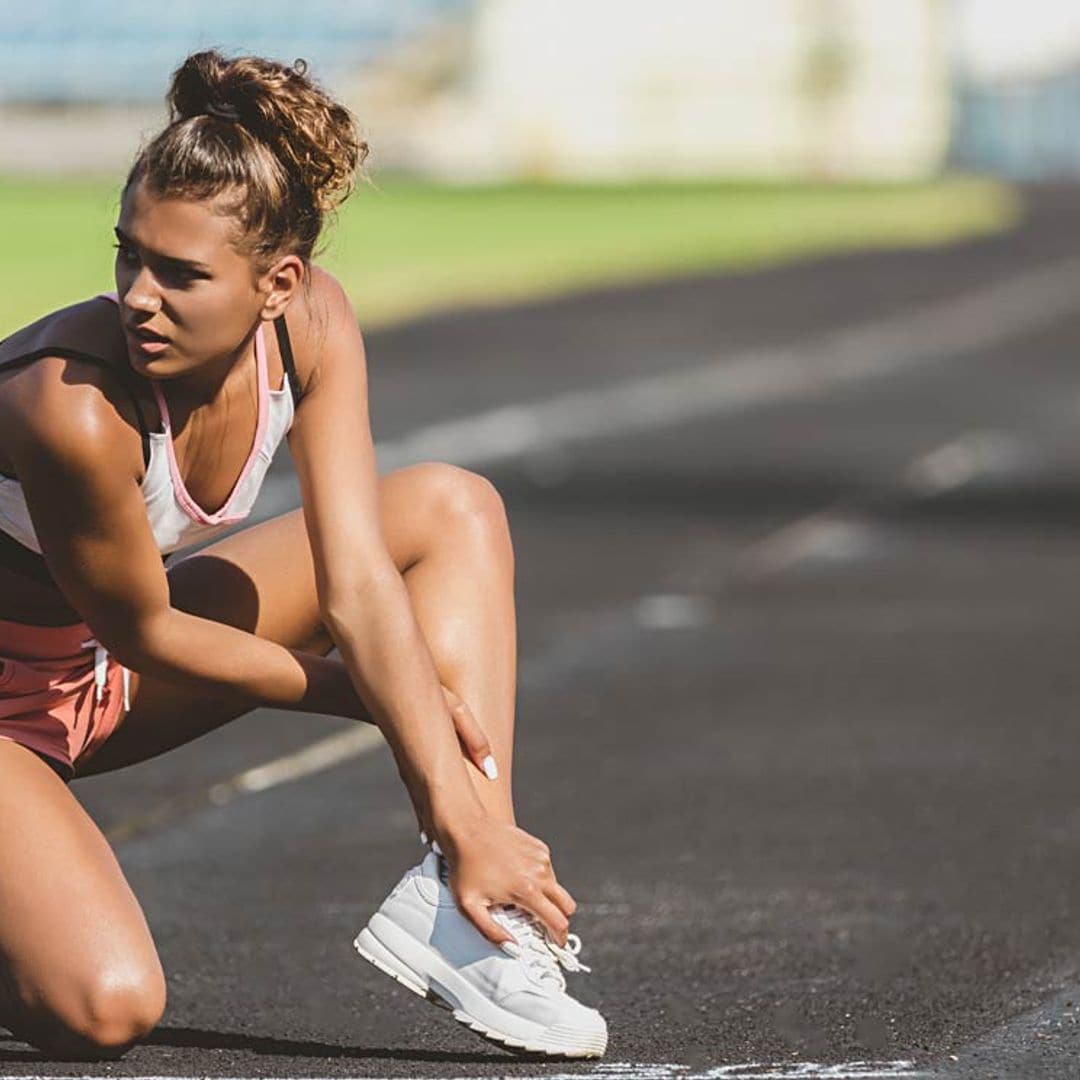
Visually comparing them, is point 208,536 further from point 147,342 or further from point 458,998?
A: point 458,998

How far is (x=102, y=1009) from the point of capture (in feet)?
14.6

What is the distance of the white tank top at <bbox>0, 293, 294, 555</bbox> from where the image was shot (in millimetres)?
4527

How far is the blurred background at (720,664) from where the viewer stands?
512 centimetres

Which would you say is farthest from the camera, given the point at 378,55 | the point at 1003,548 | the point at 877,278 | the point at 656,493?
the point at 378,55

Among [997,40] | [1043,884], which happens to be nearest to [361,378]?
[1043,884]

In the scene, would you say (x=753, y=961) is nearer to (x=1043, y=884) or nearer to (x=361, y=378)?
(x=1043, y=884)

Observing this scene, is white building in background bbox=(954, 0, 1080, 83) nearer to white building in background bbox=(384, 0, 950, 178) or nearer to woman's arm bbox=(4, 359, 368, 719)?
white building in background bbox=(384, 0, 950, 178)

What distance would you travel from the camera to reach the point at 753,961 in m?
5.39

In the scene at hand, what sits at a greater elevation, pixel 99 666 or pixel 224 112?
pixel 224 112

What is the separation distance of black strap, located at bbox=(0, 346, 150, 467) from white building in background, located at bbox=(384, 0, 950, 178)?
53.3 m

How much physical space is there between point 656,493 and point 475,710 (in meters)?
8.65

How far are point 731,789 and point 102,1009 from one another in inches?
115

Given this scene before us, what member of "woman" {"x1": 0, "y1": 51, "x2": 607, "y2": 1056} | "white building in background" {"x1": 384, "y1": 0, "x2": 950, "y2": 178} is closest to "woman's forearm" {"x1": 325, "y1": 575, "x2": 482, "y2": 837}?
"woman" {"x1": 0, "y1": 51, "x2": 607, "y2": 1056}

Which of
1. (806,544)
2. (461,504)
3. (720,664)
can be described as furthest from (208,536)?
(806,544)
